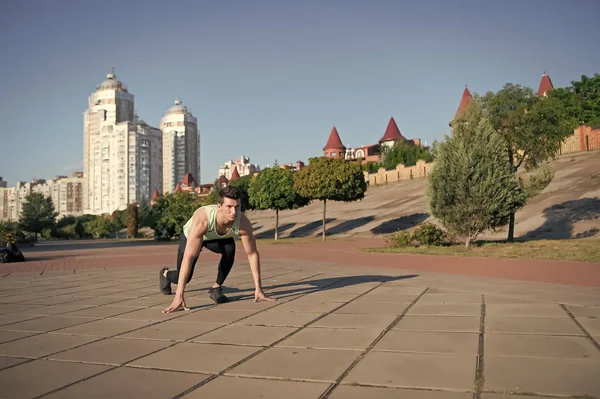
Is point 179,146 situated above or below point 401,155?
above

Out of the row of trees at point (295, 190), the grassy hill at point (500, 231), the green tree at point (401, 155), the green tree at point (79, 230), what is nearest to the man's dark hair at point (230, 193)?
the grassy hill at point (500, 231)

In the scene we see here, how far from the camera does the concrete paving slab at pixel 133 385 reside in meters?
2.82

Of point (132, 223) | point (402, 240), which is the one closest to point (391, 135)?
point (132, 223)

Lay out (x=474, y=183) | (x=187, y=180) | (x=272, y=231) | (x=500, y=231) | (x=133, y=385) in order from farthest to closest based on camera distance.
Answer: (x=187, y=180) < (x=272, y=231) < (x=500, y=231) < (x=474, y=183) < (x=133, y=385)

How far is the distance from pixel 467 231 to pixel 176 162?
553ft

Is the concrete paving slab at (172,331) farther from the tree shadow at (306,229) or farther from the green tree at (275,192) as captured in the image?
the tree shadow at (306,229)

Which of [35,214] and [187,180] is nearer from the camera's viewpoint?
[35,214]

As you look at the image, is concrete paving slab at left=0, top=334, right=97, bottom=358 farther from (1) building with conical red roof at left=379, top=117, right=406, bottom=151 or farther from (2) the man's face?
(1) building with conical red roof at left=379, top=117, right=406, bottom=151

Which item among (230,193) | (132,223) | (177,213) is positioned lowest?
(132,223)

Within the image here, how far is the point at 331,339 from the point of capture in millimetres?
4121

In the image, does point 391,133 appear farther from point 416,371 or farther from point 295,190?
point 416,371

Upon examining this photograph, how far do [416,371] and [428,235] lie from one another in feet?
53.6

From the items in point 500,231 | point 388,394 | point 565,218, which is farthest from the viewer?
point 565,218

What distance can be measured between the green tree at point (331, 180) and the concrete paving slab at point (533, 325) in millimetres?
24062
